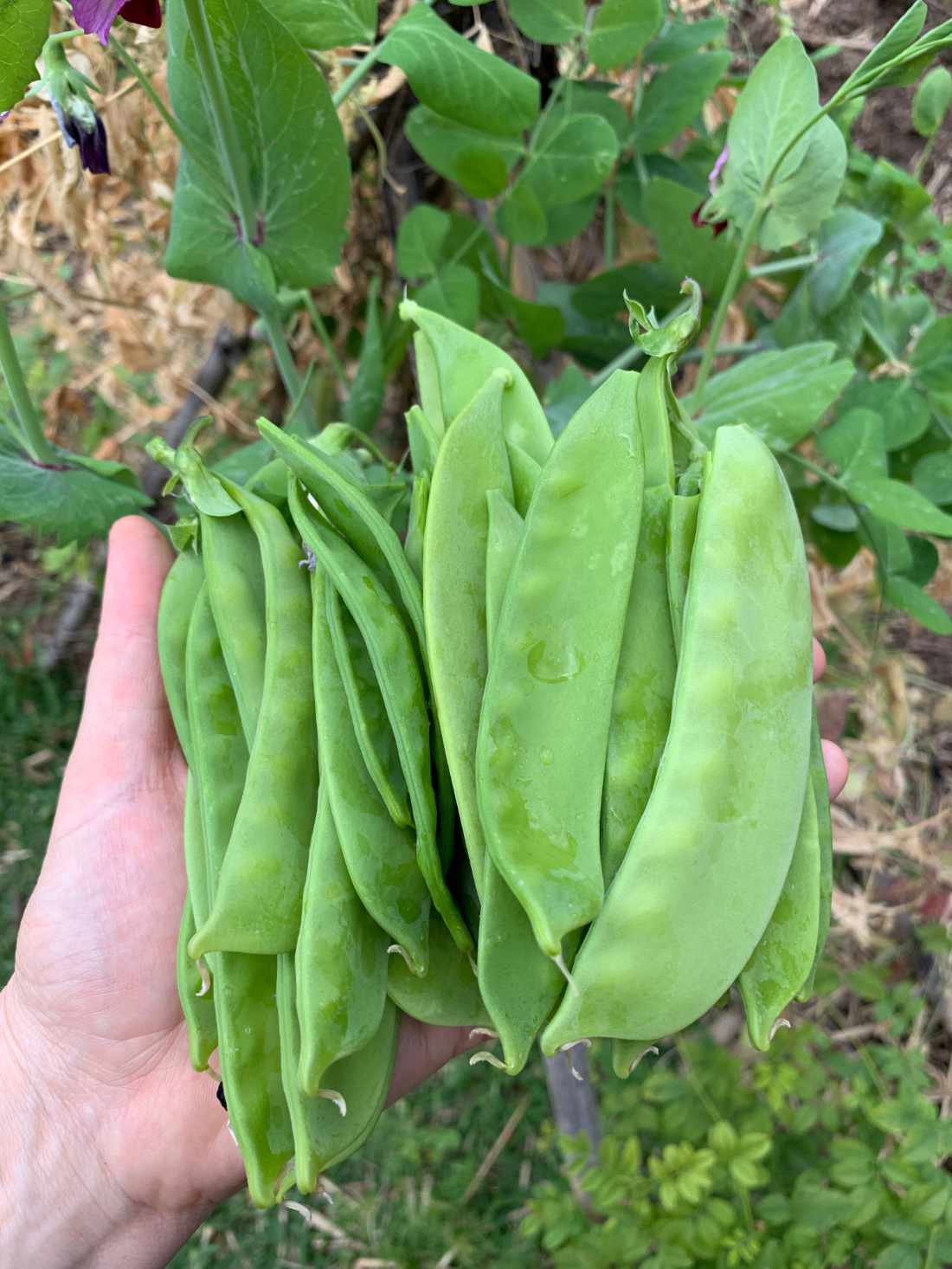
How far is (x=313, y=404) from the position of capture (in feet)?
5.55

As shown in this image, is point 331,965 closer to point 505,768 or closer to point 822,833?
point 505,768

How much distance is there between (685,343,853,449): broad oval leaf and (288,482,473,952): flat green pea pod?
50 cm

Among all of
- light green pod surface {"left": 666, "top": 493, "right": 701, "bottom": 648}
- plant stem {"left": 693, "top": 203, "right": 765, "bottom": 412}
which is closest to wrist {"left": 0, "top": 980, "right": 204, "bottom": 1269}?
light green pod surface {"left": 666, "top": 493, "right": 701, "bottom": 648}

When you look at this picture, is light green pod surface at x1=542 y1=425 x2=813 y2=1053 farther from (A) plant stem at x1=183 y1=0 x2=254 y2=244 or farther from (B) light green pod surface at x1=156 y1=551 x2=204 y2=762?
(A) plant stem at x1=183 y1=0 x2=254 y2=244

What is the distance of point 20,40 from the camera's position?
0.70 meters

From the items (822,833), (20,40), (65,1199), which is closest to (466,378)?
(20,40)

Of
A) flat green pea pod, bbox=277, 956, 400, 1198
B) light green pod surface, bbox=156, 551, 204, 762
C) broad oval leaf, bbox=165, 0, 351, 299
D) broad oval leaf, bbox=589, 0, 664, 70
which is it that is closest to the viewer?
flat green pea pod, bbox=277, 956, 400, 1198

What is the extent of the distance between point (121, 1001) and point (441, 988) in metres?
0.50

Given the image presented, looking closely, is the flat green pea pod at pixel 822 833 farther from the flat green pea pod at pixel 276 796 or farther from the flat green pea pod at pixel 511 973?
the flat green pea pod at pixel 276 796

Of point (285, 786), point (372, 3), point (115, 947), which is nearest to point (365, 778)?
point (285, 786)

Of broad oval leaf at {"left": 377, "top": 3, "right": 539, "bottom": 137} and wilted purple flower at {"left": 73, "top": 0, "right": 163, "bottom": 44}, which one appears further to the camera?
broad oval leaf at {"left": 377, "top": 3, "right": 539, "bottom": 137}

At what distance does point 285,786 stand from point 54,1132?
66cm

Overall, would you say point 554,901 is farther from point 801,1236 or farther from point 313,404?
point 313,404

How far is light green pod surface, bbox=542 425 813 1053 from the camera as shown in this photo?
0.73 meters
